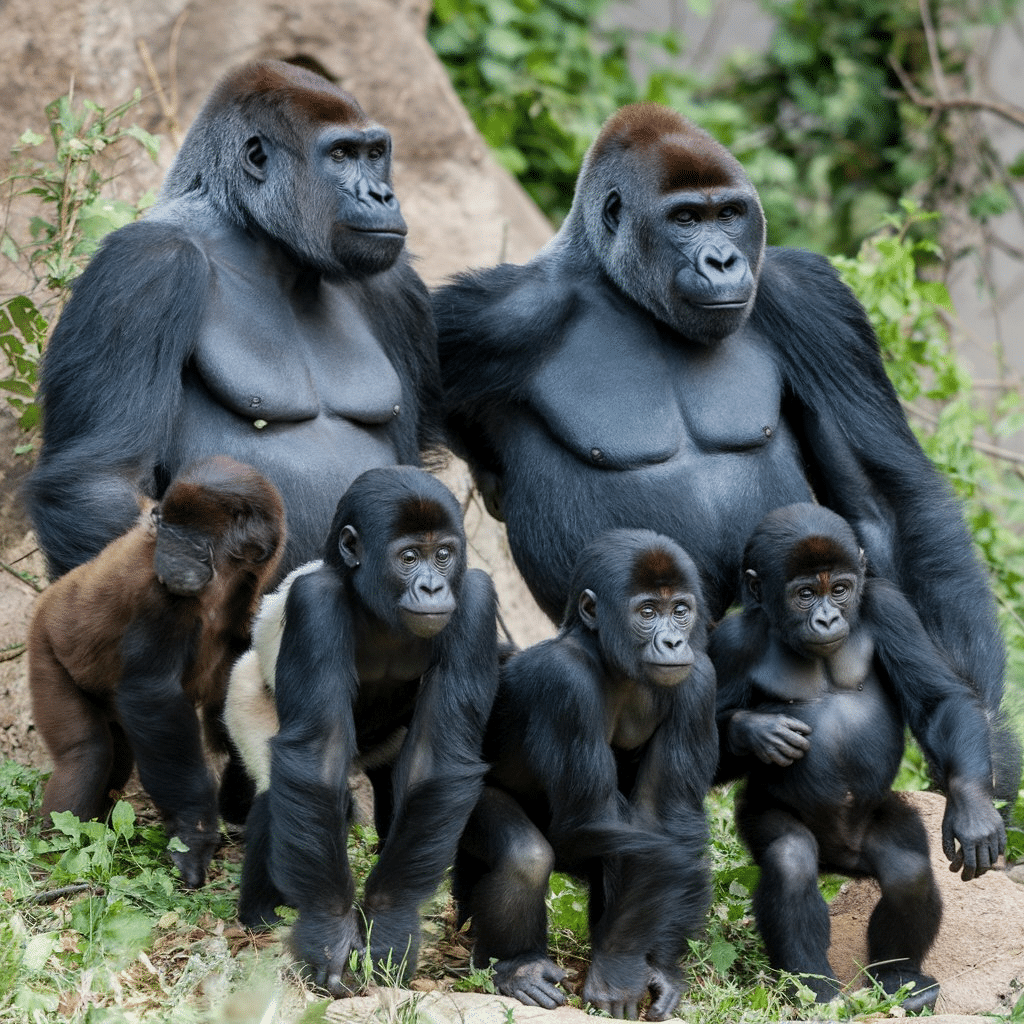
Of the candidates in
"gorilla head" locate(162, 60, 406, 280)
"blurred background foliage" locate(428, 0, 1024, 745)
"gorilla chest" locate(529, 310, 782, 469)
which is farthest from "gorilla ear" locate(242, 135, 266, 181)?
"blurred background foliage" locate(428, 0, 1024, 745)

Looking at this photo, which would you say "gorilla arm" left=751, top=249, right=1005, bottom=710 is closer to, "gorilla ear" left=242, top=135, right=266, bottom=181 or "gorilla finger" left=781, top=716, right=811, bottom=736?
"gorilla finger" left=781, top=716, right=811, bottom=736

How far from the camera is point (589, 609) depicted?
3.54 metres

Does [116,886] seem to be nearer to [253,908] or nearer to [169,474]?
[253,908]

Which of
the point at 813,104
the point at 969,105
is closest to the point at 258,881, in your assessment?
the point at 969,105

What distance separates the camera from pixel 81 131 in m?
5.16

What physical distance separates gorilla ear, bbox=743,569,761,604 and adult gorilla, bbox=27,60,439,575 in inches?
39.9

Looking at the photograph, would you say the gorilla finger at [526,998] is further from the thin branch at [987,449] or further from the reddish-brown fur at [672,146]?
the thin branch at [987,449]

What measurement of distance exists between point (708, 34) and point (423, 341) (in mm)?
6054

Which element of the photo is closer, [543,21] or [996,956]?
[996,956]

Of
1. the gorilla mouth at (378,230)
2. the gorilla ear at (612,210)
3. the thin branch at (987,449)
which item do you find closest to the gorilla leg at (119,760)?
the gorilla mouth at (378,230)

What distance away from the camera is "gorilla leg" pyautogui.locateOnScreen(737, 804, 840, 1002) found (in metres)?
3.62

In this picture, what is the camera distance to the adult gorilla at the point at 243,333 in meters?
3.97

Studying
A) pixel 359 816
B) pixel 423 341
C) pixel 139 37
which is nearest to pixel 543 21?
pixel 139 37

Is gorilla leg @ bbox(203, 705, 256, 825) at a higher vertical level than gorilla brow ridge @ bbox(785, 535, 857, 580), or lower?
lower
